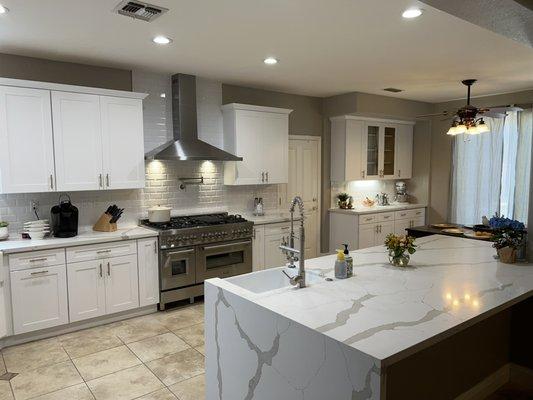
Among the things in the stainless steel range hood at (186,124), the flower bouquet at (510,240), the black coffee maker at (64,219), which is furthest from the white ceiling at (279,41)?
the flower bouquet at (510,240)

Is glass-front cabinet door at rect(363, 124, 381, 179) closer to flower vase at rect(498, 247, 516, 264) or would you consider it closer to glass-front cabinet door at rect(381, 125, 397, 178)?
glass-front cabinet door at rect(381, 125, 397, 178)

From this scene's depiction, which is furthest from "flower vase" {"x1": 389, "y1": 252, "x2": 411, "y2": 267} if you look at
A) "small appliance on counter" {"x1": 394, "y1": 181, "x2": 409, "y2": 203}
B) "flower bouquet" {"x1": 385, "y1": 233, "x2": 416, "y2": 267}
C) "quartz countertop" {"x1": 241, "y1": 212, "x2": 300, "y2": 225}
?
"small appliance on counter" {"x1": 394, "y1": 181, "x2": 409, "y2": 203}

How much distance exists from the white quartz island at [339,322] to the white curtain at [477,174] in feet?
13.6

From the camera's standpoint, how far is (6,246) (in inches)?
140

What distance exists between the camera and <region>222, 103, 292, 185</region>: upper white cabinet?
519 centimetres

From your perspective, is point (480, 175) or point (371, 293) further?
point (480, 175)

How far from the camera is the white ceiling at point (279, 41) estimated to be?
2850mm

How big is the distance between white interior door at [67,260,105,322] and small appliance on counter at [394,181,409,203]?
5.60 meters

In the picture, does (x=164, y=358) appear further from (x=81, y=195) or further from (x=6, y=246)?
(x=81, y=195)

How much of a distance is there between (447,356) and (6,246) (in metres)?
3.68

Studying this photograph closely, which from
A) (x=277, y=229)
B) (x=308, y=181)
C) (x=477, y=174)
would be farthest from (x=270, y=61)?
(x=477, y=174)

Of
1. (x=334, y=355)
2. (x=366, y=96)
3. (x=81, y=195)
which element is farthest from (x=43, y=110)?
(x=366, y=96)

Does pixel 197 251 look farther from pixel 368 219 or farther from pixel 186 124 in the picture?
pixel 368 219

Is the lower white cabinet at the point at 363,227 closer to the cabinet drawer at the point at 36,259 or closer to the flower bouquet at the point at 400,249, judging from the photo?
the flower bouquet at the point at 400,249
